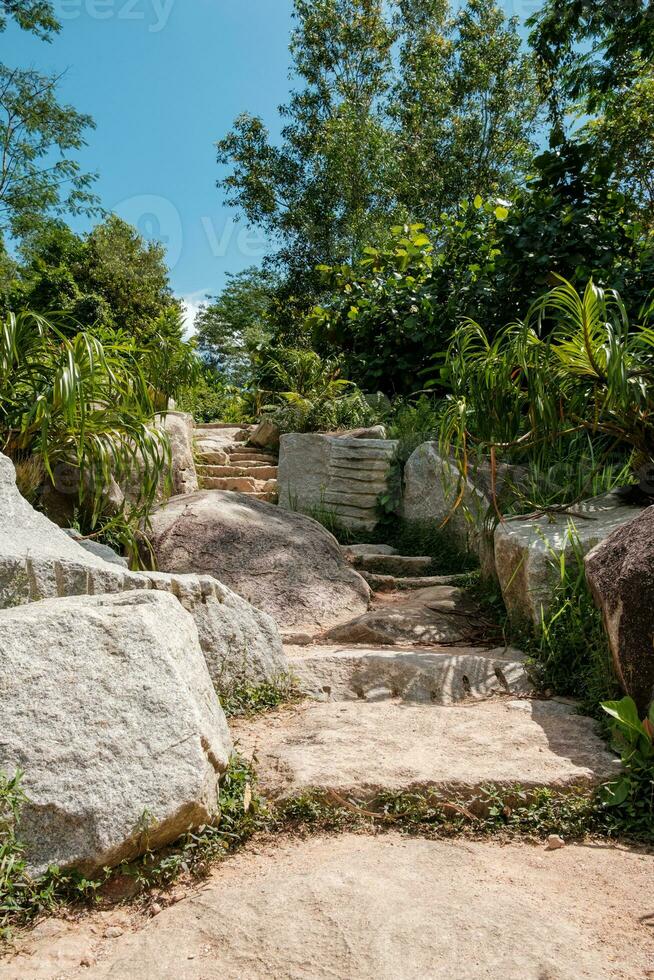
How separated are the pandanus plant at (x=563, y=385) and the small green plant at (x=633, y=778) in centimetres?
160

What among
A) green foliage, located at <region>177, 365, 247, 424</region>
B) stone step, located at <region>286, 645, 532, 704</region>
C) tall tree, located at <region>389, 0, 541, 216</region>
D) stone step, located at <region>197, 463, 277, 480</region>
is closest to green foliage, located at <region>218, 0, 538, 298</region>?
tall tree, located at <region>389, 0, 541, 216</region>

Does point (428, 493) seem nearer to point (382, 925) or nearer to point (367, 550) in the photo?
point (367, 550)

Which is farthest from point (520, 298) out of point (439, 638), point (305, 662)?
point (305, 662)

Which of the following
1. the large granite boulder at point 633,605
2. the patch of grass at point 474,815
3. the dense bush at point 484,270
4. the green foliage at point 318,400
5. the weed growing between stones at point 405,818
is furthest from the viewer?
the green foliage at point 318,400

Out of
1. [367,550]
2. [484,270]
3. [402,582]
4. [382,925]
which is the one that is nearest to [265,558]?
[402,582]

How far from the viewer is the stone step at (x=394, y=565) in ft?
18.8

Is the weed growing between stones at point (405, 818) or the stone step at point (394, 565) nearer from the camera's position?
the weed growing between stones at point (405, 818)

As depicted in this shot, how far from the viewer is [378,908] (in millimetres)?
1882

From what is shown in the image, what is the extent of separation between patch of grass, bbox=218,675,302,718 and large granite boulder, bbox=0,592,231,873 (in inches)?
24.0

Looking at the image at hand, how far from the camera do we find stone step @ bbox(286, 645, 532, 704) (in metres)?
3.40

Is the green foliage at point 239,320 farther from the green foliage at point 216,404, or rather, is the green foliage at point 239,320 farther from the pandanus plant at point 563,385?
the pandanus plant at point 563,385

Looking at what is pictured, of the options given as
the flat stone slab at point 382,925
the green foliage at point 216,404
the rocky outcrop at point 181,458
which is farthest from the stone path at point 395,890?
the green foliage at point 216,404

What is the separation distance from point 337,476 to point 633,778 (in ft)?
15.3

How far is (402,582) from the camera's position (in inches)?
211
